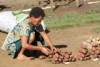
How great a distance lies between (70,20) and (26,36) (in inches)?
157

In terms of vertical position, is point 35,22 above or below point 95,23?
above

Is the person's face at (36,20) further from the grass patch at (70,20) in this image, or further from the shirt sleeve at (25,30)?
the grass patch at (70,20)

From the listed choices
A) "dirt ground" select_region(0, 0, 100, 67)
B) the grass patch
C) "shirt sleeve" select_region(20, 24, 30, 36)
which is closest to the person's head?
"shirt sleeve" select_region(20, 24, 30, 36)

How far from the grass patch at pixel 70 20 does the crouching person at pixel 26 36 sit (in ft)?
9.16

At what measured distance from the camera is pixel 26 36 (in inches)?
242

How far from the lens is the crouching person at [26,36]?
6.06 metres

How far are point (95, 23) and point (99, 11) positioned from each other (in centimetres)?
181

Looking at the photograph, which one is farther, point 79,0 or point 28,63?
point 79,0

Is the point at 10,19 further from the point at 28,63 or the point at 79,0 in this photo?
the point at 79,0

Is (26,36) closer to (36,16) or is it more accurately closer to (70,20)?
(36,16)

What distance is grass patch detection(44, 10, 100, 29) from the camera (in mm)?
9372

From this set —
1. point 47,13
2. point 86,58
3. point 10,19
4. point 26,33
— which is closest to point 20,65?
point 26,33

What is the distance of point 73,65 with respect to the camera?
6.02 metres

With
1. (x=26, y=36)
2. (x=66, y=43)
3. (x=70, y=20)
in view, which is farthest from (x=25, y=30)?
(x=70, y=20)
